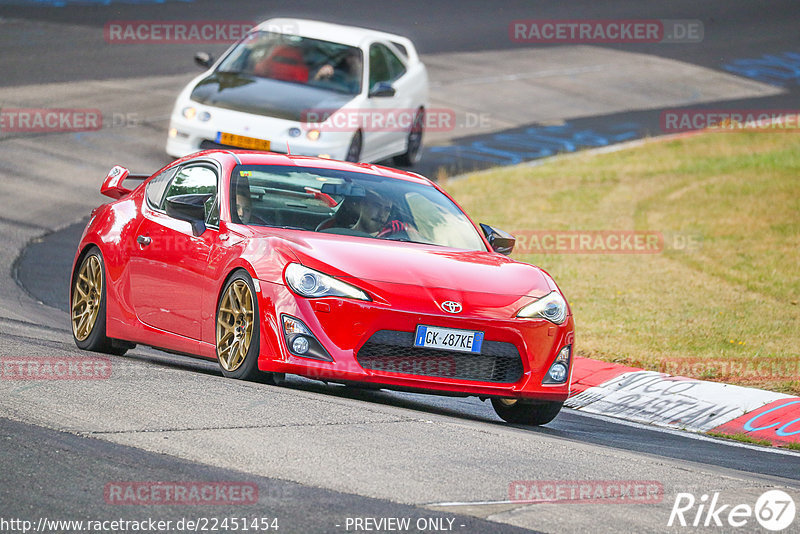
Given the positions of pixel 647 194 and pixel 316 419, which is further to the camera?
pixel 647 194

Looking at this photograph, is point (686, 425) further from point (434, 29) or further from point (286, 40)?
point (434, 29)

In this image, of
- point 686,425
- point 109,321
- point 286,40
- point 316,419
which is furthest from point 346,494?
point 286,40

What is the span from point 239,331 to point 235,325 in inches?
2.1

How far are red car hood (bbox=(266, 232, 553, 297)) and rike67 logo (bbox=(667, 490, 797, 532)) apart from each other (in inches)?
87.5

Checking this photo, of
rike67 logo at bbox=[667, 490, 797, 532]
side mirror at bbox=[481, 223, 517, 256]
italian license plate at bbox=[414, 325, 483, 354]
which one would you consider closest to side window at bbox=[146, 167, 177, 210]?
side mirror at bbox=[481, 223, 517, 256]

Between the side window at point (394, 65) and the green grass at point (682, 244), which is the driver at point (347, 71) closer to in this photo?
the side window at point (394, 65)

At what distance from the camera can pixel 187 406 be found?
277 inches

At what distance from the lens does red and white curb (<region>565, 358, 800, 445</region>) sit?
993 centimetres

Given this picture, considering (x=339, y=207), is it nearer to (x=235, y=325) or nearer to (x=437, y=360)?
(x=235, y=325)

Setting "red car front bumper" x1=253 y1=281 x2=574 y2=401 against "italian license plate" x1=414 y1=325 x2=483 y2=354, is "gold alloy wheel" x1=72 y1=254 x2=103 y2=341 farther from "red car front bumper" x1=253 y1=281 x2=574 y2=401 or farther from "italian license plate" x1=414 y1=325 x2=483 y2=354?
"italian license plate" x1=414 y1=325 x2=483 y2=354

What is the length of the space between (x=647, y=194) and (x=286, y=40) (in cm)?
608

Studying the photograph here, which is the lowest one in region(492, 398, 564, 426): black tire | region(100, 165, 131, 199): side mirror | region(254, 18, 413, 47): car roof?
region(492, 398, 564, 426): black tire

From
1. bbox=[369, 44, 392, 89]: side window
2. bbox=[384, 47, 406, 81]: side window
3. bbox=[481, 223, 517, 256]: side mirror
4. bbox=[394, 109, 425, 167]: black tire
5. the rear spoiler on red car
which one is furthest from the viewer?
bbox=[394, 109, 425, 167]: black tire

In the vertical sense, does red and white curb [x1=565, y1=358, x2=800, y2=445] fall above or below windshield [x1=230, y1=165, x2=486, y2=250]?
below
